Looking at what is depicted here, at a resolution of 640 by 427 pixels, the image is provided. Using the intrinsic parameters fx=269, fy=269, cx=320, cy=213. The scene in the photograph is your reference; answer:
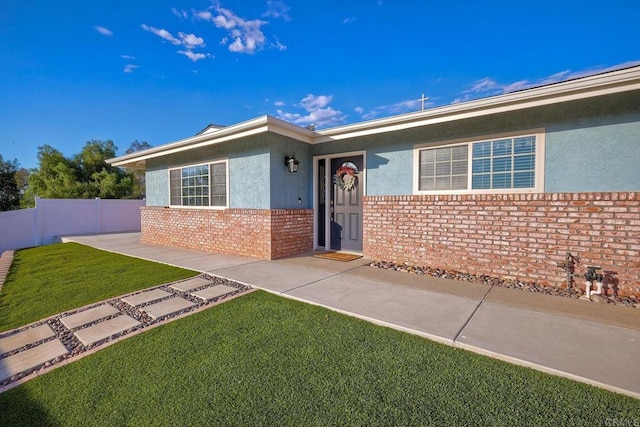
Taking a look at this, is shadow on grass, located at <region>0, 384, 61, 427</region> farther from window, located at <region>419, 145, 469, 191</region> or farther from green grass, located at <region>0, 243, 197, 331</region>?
window, located at <region>419, 145, 469, 191</region>

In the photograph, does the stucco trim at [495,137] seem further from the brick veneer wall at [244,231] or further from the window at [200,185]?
the window at [200,185]

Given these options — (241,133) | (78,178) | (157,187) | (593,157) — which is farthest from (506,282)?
(78,178)

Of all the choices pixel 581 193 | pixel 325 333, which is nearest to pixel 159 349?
pixel 325 333

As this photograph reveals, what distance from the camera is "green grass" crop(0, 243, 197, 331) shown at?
3.49 m

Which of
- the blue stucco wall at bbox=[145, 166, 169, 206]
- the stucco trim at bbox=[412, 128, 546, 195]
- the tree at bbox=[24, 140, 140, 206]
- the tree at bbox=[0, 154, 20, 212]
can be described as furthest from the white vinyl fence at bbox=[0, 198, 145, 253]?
the tree at bbox=[0, 154, 20, 212]

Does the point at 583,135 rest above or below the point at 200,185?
above

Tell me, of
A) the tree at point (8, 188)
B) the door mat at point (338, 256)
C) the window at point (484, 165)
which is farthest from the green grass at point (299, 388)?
the tree at point (8, 188)

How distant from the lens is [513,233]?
431cm

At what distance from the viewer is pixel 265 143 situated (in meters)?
6.06

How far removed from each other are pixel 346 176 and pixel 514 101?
3449mm

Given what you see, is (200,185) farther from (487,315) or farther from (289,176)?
(487,315)

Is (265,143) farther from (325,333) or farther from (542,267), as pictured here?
(542,267)

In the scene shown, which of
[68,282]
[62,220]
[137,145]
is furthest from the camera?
[137,145]

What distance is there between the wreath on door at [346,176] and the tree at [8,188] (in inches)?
1259
